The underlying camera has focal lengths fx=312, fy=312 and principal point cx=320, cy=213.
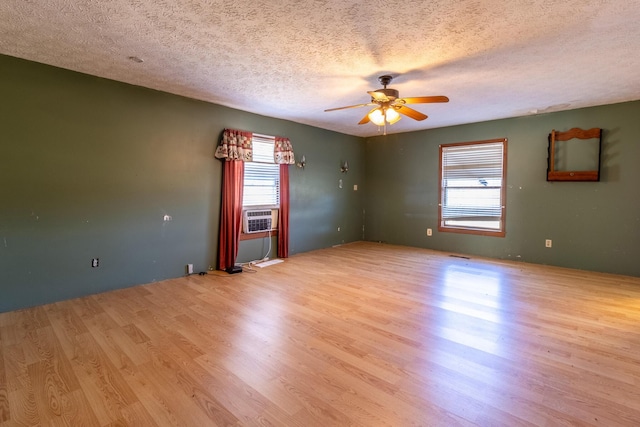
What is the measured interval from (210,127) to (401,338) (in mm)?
3760

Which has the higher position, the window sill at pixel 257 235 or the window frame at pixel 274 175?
the window frame at pixel 274 175

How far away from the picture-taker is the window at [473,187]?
550cm

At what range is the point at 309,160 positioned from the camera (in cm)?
603

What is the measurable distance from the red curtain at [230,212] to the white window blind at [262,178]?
23 centimetres

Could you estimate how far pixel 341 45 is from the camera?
2732 millimetres

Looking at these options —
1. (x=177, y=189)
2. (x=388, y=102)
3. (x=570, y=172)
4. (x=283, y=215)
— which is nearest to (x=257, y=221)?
(x=283, y=215)

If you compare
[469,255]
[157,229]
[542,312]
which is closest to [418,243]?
[469,255]

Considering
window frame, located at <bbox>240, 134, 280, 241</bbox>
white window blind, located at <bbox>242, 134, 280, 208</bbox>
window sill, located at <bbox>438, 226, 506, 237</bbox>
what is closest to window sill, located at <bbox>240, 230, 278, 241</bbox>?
window frame, located at <bbox>240, 134, 280, 241</bbox>

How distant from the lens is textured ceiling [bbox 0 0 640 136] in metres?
2.21

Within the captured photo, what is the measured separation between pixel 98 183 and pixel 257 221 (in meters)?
2.22

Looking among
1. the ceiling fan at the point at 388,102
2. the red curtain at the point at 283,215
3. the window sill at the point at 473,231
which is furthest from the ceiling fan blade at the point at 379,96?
the window sill at the point at 473,231

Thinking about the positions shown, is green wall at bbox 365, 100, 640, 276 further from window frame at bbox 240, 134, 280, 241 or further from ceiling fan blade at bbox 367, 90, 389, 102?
ceiling fan blade at bbox 367, 90, 389, 102

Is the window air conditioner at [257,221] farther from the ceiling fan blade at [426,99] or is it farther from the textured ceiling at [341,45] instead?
the ceiling fan blade at [426,99]

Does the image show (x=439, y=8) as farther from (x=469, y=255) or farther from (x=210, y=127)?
(x=469, y=255)
